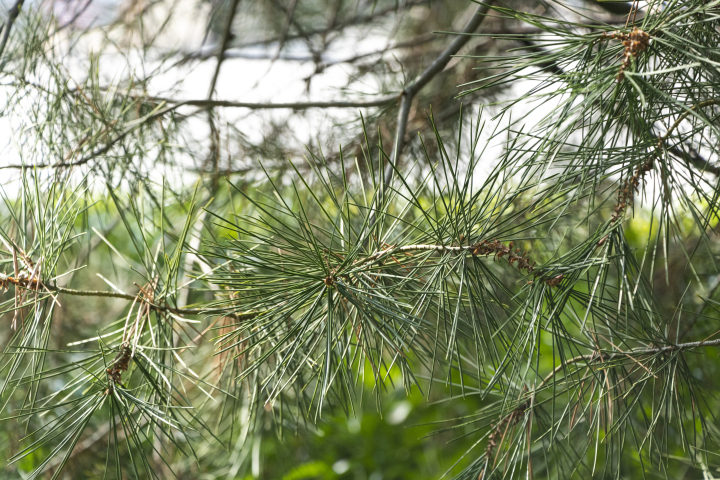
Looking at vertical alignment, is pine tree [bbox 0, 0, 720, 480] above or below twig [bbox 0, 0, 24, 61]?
below

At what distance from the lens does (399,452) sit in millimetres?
1301

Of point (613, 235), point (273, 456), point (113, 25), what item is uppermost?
point (113, 25)

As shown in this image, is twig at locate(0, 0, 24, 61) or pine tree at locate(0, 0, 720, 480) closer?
pine tree at locate(0, 0, 720, 480)

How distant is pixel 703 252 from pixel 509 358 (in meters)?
0.67

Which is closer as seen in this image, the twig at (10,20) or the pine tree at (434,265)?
the pine tree at (434,265)

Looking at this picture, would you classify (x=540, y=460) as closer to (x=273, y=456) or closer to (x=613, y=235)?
(x=613, y=235)

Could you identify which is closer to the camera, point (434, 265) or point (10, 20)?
point (434, 265)

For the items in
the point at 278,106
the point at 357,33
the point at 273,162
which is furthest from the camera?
the point at 357,33

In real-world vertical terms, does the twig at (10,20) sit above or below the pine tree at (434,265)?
above

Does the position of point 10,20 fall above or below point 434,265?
above

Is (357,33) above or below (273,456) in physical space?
above

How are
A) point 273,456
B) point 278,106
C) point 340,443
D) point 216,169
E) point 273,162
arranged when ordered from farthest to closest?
point 340,443, point 273,456, point 273,162, point 216,169, point 278,106

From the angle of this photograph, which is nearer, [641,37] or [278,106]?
[641,37]

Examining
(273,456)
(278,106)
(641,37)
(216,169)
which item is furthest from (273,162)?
(641,37)
